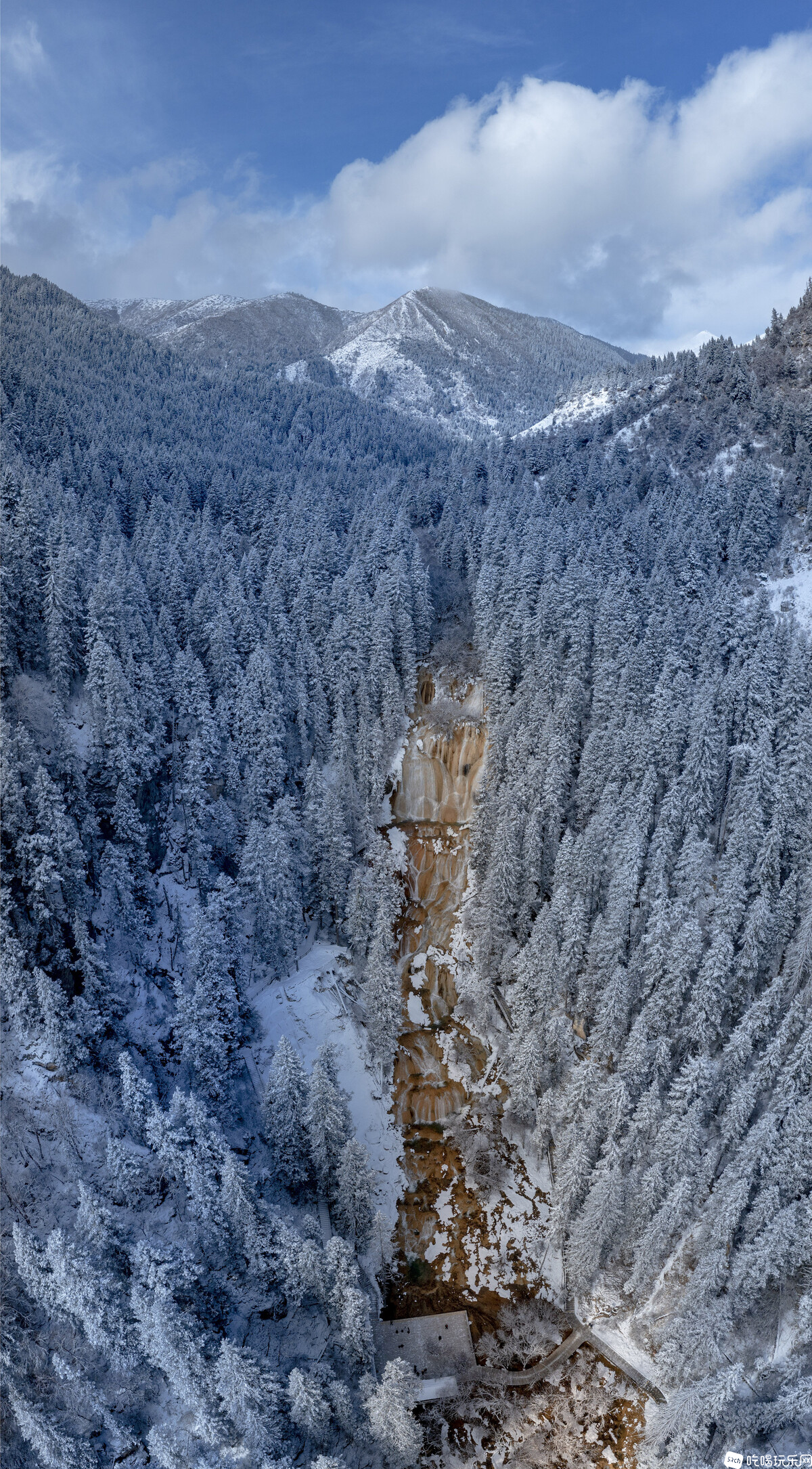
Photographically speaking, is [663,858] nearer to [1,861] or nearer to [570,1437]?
[570,1437]

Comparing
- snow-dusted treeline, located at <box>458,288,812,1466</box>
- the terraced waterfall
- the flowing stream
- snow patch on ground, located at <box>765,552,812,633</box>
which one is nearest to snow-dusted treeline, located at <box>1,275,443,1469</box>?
the flowing stream

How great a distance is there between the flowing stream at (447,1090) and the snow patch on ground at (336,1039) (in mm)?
1177

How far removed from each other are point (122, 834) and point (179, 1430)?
30.9 metres

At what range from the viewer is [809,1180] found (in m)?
32.4

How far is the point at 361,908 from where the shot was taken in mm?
52438

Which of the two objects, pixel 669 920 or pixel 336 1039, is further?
pixel 336 1039

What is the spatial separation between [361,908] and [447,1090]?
45.1 ft

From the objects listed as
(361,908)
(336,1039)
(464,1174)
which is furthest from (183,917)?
(464,1174)

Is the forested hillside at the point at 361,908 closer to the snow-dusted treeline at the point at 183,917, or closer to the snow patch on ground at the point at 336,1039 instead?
the snow-dusted treeline at the point at 183,917

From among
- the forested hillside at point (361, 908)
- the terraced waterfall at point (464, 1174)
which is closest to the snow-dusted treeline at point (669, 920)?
the forested hillside at point (361, 908)

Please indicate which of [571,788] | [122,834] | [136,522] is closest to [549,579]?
[571,788]

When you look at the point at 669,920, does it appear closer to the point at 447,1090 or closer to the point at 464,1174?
the point at 447,1090

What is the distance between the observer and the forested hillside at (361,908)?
30.0 metres

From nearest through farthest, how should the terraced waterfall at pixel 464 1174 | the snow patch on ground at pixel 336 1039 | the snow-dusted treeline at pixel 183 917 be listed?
1. the snow-dusted treeline at pixel 183 917
2. the terraced waterfall at pixel 464 1174
3. the snow patch on ground at pixel 336 1039
